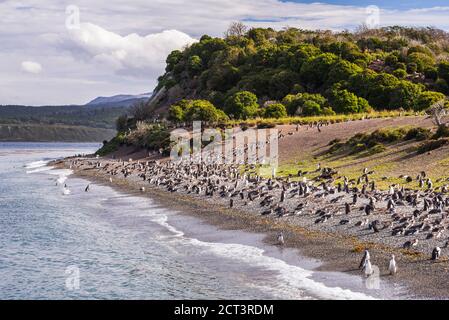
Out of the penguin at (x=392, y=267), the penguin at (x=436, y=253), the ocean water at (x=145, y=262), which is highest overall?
the penguin at (x=436, y=253)

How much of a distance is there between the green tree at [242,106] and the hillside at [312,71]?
145 mm

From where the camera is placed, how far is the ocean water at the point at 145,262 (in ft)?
77.9

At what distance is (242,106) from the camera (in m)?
93.4

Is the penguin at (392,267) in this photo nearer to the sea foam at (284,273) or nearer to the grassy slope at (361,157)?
the sea foam at (284,273)

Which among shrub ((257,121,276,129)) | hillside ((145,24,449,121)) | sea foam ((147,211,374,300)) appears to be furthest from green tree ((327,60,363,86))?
sea foam ((147,211,374,300))

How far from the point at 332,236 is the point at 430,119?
34.3 m

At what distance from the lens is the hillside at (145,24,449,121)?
85750 millimetres

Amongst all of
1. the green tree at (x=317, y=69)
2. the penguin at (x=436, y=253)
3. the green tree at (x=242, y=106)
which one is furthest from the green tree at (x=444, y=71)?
the penguin at (x=436, y=253)

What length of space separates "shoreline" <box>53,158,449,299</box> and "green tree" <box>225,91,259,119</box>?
45711mm

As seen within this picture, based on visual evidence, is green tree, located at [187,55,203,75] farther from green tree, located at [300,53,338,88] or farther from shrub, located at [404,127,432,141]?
shrub, located at [404,127,432,141]

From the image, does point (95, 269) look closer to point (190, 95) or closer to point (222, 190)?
point (222, 190)
